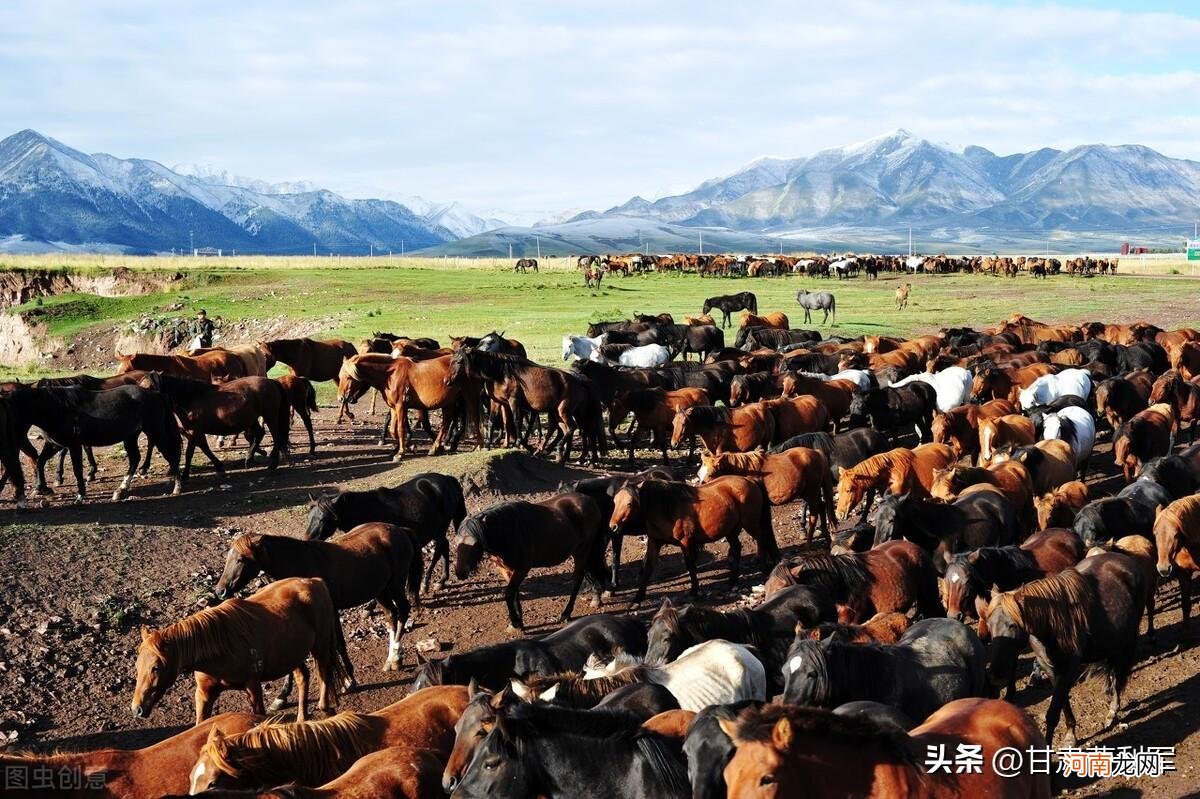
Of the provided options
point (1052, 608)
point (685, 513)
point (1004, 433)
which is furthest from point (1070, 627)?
point (1004, 433)

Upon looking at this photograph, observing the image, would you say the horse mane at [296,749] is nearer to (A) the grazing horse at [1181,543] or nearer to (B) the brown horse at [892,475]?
(A) the grazing horse at [1181,543]

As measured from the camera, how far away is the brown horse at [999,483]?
10953 mm

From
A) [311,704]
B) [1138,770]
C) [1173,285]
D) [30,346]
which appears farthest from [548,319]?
[1173,285]

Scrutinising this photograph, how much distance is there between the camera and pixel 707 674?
249 inches

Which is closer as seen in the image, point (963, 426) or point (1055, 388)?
point (963, 426)

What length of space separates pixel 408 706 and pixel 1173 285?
51.0m

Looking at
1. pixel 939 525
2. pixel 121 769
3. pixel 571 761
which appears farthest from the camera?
pixel 939 525

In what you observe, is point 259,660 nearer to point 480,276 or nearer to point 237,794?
point 237,794

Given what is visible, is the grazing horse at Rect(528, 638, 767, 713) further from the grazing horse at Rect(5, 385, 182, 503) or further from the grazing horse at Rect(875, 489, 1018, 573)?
the grazing horse at Rect(5, 385, 182, 503)

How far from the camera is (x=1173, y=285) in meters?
47.8

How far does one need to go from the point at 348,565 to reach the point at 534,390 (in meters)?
6.96

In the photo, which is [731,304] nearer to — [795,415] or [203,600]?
[795,415]

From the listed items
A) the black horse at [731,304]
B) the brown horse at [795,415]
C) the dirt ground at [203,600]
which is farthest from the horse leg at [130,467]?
the black horse at [731,304]

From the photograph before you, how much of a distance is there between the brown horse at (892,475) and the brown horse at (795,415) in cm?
259
